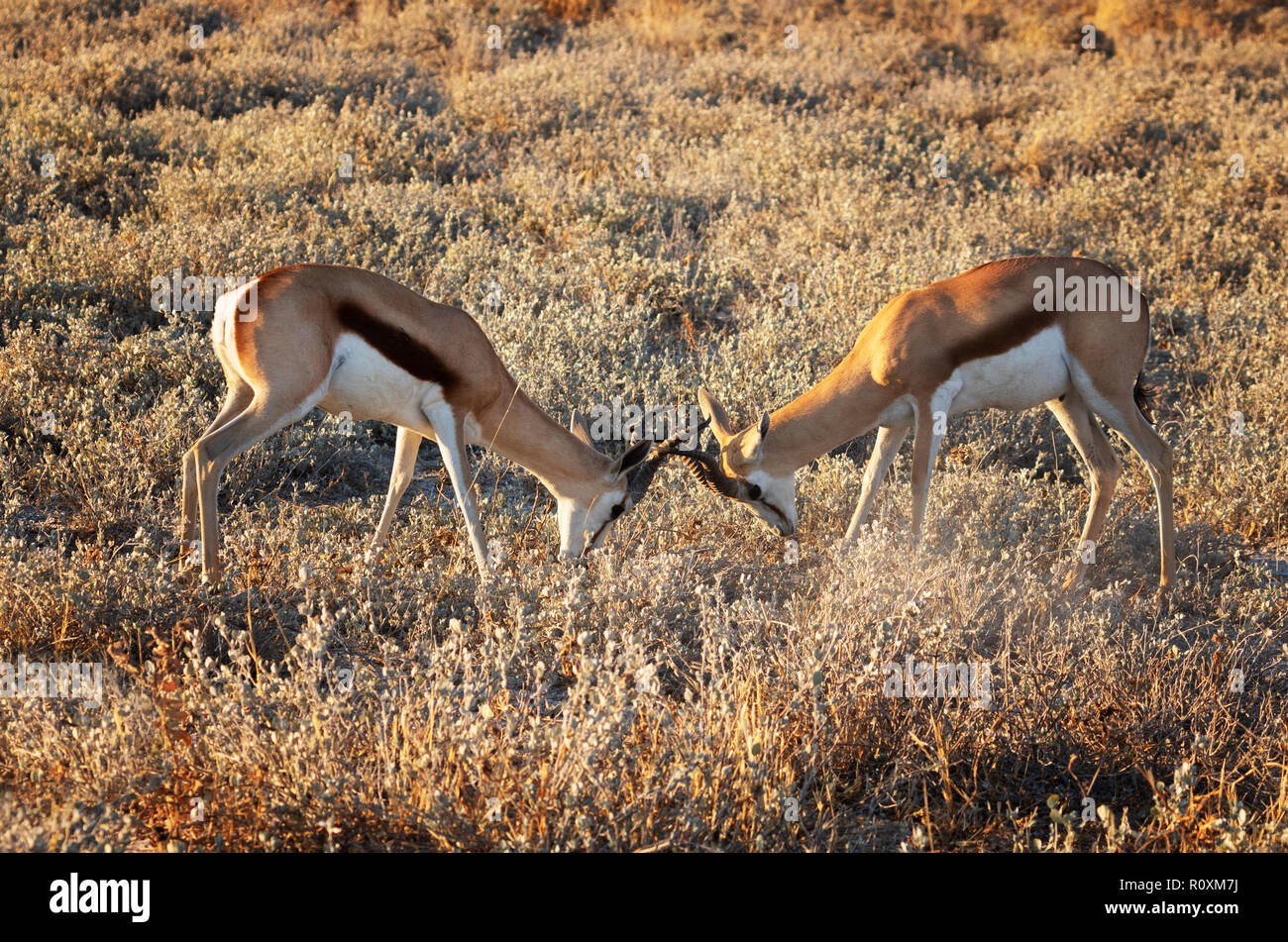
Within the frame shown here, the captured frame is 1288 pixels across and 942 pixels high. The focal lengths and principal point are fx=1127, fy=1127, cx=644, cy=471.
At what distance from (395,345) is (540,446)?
3.20 feet

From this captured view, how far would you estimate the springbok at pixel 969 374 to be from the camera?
6.17 m

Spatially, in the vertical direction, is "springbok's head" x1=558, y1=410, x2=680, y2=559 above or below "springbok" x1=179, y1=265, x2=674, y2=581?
below

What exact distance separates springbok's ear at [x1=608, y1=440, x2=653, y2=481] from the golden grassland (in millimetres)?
486

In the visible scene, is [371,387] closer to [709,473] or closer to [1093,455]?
[709,473]

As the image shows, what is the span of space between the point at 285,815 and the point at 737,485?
10.5 ft

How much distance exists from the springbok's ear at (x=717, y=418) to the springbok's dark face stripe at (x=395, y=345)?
1.59m

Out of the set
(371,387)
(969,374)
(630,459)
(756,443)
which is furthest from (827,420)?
(371,387)

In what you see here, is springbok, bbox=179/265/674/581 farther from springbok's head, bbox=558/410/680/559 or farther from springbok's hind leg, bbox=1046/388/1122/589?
springbok's hind leg, bbox=1046/388/1122/589

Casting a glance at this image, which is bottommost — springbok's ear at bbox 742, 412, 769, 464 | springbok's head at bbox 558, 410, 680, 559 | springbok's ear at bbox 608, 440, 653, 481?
springbok's head at bbox 558, 410, 680, 559

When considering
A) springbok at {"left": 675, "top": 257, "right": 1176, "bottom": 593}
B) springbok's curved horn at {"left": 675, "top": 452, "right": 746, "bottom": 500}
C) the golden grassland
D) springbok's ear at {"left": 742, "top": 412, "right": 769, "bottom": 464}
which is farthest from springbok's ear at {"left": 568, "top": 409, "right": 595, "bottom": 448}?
springbok's ear at {"left": 742, "top": 412, "right": 769, "bottom": 464}

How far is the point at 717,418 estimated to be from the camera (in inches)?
257

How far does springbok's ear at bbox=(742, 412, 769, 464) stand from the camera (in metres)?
6.06

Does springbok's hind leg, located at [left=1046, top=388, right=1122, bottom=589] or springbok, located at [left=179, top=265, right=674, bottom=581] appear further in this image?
springbok's hind leg, located at [left=1046, top=388, right=1122, bottom=589]

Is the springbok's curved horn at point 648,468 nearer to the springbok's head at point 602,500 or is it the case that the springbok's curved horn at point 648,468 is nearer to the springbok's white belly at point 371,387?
the springbok's head at point 602,500
